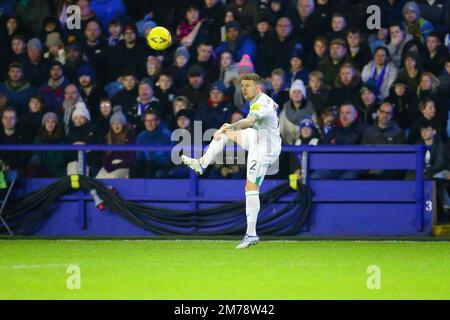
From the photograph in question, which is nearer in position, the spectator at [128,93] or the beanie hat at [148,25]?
the spectator at [128,93]

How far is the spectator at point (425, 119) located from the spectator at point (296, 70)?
80.8 inches

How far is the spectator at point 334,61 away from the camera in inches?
704

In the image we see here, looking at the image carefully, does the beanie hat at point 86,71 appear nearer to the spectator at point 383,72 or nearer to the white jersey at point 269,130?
the spectator at point 383,72

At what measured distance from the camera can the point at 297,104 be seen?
1745 centimetres

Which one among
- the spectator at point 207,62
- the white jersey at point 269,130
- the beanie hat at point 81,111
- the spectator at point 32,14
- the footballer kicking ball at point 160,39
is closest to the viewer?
the white jersey at point 269,130

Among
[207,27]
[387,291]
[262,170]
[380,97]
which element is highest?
[207,27]

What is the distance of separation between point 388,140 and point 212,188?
2.77 meters

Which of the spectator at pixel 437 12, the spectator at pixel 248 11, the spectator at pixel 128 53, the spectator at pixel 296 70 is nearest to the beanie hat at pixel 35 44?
the spectator at pixel 128 53

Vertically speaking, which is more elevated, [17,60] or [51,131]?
[17,60]

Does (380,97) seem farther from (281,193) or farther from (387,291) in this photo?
(387,291)

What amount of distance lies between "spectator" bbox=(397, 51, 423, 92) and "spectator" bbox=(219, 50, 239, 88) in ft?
8.92

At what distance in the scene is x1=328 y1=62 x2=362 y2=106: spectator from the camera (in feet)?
57.3

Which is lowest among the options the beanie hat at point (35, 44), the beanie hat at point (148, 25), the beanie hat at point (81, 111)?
the beanie hat at point (81, 111)
